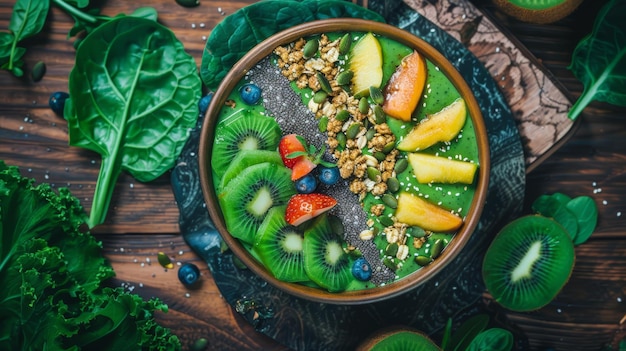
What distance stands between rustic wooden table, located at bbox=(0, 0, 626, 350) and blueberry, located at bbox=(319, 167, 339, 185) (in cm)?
52

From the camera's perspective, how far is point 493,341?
6.43 ft

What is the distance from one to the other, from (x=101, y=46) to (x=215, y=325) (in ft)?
3.02

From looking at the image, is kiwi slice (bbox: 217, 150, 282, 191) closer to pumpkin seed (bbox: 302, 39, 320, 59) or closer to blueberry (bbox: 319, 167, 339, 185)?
blueberry (bbox: 319, 167, 339, 185)

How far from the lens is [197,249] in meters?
1.96

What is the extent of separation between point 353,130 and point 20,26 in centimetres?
105

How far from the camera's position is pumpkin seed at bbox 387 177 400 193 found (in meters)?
1.80

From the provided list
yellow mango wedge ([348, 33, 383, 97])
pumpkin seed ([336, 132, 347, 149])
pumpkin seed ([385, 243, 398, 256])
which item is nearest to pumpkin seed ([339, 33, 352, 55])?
yellow mango wedge ([348, 33, 383, 97])

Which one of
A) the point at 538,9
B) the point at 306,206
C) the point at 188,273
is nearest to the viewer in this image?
the point at 306,206

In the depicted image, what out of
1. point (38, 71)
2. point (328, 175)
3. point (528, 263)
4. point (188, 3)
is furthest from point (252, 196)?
point (528, 263)

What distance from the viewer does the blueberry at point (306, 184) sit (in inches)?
68.5

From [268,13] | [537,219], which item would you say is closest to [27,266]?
[268,13]

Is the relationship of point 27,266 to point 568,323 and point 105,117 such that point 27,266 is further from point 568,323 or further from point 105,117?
point 568,323

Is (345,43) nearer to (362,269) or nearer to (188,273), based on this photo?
(362,269)

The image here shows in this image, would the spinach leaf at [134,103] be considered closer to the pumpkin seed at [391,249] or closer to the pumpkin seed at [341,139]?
the pumpkin seed at [341,139]
